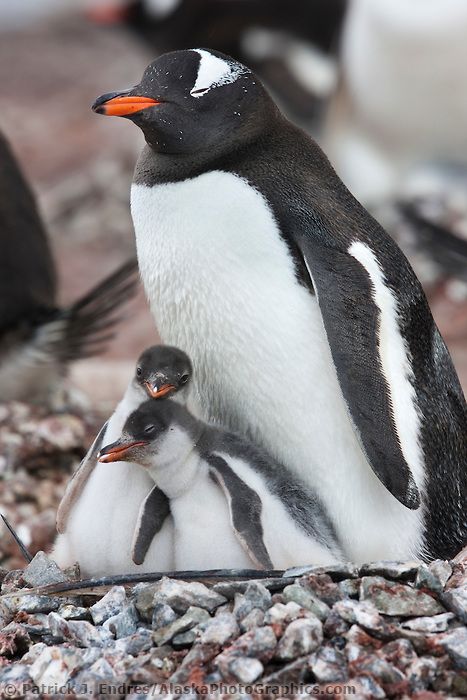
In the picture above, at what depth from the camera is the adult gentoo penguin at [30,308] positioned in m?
5.20

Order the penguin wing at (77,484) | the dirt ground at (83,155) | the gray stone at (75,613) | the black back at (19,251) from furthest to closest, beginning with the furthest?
the dirt ground at (83,155) → the black back at (19,251) → the penguin wing at (77,484) → the gray stone at (75,613)

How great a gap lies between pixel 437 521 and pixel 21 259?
2.64 m

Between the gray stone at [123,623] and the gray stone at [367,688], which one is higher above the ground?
the gray stone at [367,688]

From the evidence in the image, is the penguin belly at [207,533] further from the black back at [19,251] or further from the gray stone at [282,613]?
the black back at [19,251]

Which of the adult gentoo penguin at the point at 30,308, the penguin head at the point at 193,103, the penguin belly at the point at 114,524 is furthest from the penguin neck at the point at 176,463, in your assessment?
the adult gentoo penguin at the point at 30,308

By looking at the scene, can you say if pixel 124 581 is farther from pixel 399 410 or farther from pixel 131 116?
pixel 131 116

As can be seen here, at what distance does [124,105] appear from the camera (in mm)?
2869

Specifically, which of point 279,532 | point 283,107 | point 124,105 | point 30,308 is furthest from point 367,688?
point 283,107

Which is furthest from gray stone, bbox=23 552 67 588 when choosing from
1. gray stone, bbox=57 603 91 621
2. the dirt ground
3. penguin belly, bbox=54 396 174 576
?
the dirt ground

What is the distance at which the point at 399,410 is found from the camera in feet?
9.77

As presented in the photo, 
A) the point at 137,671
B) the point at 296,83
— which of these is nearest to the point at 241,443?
the point at 137,671

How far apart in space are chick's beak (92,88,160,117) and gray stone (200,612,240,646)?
1112 mm

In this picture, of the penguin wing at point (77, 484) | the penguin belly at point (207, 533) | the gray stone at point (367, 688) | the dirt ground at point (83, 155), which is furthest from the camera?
the dirt ground at point (83, 155)

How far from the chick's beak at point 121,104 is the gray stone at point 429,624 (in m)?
1.26
